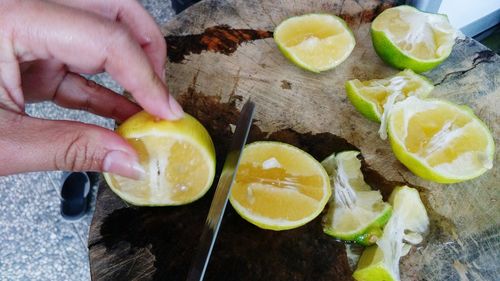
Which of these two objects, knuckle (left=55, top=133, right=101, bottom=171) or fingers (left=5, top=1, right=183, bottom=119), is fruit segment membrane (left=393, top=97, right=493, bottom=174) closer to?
fingers (left=5, top=1, right=183, bottom=119)

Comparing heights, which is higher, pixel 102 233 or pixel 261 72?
pixel 261 72

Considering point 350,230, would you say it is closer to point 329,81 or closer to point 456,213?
point 456,213

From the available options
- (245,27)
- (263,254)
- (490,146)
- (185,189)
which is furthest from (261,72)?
(490,146)

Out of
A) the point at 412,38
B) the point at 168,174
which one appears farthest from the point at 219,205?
the point at 412,38

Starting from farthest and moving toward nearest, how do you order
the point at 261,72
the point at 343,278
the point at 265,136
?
1. the point at 261,72
2. the point at 265,136
3. the point at 343,278

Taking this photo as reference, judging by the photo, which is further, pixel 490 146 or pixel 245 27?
pixel 245 27

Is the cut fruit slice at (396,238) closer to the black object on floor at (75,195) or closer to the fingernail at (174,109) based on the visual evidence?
the fingernail at (174,109)

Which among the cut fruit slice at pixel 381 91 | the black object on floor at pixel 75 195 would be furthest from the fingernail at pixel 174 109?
the black object on floor at pixel 75 195

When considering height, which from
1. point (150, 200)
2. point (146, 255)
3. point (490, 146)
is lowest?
point (146, 255)

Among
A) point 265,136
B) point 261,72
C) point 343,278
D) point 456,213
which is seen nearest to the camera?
point 343,278
